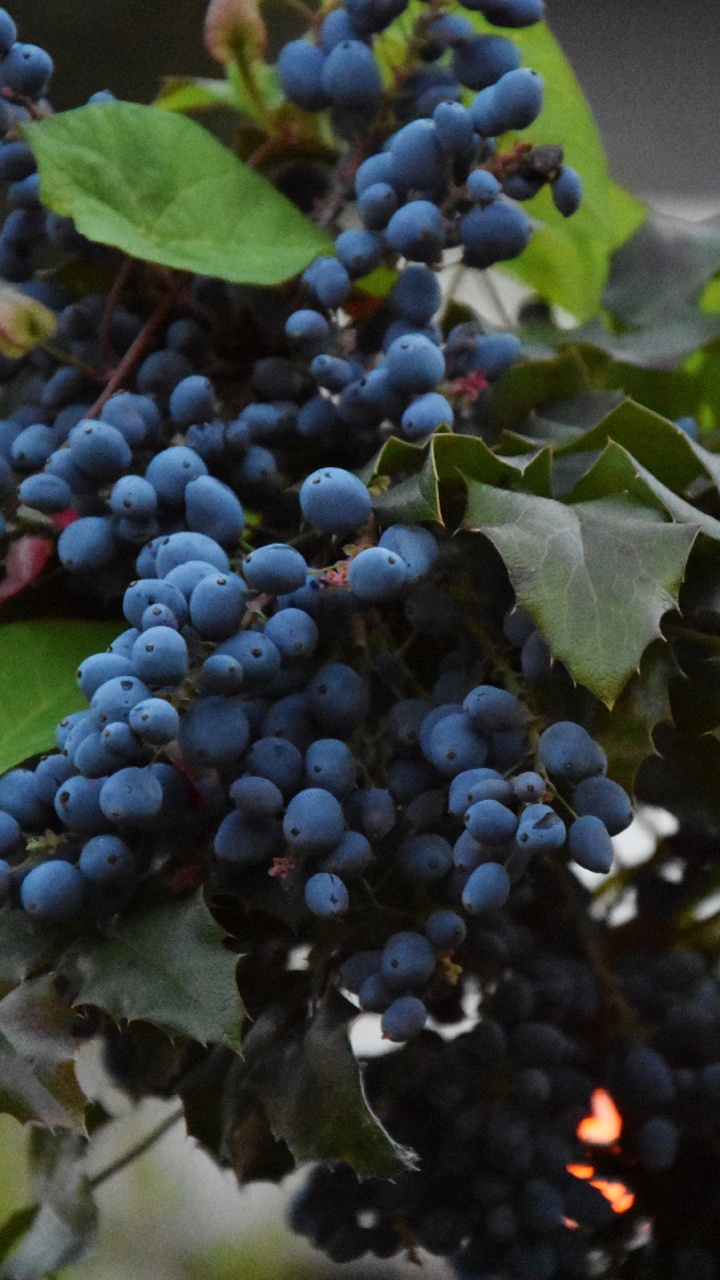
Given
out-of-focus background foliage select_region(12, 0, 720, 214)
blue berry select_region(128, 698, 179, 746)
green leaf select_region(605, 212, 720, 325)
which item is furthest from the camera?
out-of-focus background foliage select_region(12, 0, 720, 214)

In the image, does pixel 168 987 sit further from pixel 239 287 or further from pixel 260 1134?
pixel 239 287

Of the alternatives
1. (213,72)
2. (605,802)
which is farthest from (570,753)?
(213,72)

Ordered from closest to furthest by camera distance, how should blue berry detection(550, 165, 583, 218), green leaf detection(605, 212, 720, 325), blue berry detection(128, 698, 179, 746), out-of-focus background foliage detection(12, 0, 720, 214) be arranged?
1. blue berry detection(128, 698, 179, 746)
2. blue berry detection(550, 165, 583, 218)
3. green leaf detection(605, 212, 720, 325)
4. out-of-focus background foliage detection(12, 0, 720, 214)

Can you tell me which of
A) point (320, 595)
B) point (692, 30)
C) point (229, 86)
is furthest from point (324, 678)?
point (692, 30)

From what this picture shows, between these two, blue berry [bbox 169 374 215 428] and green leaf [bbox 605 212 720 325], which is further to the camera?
green leaf [bbox 605 212 720 325]

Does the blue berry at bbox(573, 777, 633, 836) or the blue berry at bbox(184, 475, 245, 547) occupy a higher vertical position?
the blue berry at bbox(184, 475, 245, 547)

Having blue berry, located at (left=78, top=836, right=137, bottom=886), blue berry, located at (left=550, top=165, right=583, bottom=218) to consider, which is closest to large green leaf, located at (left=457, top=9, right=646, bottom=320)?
blue berry, located at (left=550, top=165, right=583, bottom=218)

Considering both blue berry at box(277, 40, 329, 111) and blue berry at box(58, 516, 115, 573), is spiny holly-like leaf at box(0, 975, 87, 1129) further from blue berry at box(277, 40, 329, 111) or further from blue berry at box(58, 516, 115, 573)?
blue berry at box(277, 40, 329, 111)
